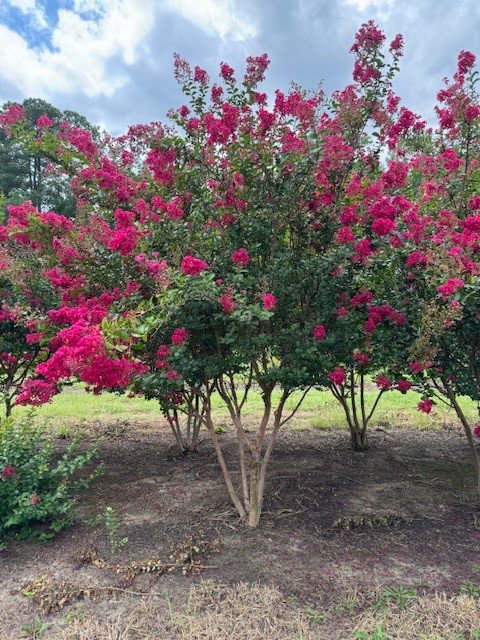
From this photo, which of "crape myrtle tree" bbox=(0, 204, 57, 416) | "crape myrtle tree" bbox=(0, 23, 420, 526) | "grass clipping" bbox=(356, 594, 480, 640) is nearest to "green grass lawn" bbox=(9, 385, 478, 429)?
"crape myrtle tree" bbox=(0, 204, 57, 416)

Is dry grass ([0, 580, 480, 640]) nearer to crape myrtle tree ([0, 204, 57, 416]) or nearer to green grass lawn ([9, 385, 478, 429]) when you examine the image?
crape myrtle tree ([0, 204, 57, 416])

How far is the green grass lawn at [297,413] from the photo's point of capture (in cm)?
639

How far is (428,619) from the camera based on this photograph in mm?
2150

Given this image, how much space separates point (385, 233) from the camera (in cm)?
272

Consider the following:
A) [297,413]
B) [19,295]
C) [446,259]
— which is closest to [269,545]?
[446,259]

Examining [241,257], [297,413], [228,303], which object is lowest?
[297,413]

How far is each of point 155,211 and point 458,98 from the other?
2205 millimetres

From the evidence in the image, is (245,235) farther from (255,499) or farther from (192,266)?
(255,499)

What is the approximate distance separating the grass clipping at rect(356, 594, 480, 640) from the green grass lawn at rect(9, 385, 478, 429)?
397cm

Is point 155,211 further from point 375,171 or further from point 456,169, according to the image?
point 456,169

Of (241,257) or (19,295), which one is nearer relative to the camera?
(241,257)

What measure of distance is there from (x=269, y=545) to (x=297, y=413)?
4.46m

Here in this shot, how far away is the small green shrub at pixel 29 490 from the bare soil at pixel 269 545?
12 cm

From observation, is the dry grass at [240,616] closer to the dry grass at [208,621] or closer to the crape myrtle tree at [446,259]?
the dry grass at [208,621]
